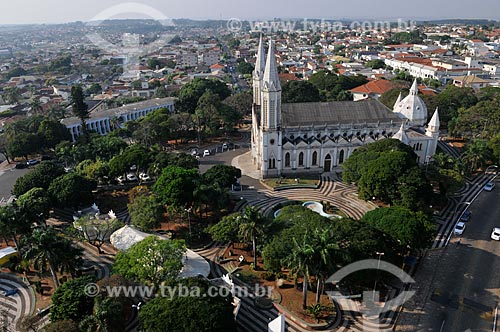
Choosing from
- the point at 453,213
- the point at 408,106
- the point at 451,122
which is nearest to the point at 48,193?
the point at 453,213

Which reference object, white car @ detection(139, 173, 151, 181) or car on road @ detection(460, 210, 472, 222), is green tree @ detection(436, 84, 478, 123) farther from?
white car @ detection(139, 173, 151, 181)

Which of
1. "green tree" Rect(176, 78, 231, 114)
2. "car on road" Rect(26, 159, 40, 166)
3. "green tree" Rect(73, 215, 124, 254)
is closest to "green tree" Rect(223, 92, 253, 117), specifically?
"green tree" Rect(176, 78, 231, 114)

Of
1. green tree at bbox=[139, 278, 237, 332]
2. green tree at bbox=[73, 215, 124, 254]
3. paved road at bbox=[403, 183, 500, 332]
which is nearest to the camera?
green tree at bbox=[139, 278, 237, 332]

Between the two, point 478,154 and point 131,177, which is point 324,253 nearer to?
point 131,177

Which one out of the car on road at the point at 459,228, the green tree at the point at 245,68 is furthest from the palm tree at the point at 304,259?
the green tree at the point at 245,68

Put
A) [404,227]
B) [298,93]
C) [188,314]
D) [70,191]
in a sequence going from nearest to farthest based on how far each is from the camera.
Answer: [188,314], [404,227], [70,191], [298,93]

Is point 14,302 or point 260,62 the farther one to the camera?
point 260,62

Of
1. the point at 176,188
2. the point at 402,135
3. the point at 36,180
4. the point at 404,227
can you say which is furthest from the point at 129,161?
the point at 402,135

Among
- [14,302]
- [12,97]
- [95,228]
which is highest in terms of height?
[12,97]

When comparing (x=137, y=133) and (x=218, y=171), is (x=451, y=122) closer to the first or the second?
(x=218, y=171)
